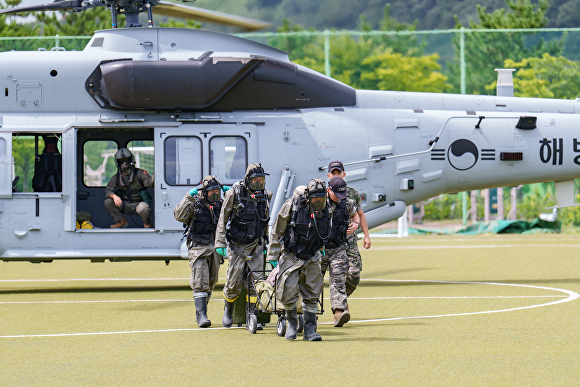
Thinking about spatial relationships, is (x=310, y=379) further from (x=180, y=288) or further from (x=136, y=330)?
(x=180, y=288)

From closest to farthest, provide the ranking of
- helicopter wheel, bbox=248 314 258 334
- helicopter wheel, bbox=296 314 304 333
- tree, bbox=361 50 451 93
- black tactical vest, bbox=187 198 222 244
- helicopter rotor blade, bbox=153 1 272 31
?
helicopter wheel, bbox=248 314 258 334, helicopter wheel, bbox=296 314 304 333, black tactical vest, bbox=187 198 222 244, helicopter rotor blade, bbox=153 1 272 31, tree, bbox=361 50 451 93

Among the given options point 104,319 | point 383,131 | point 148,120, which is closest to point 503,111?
point 383,131

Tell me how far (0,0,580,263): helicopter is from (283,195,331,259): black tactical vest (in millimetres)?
4972

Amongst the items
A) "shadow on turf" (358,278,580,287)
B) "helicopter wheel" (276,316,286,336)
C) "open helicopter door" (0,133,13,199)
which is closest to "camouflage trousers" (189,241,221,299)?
"helicopter wheel" (276,316,286,336)

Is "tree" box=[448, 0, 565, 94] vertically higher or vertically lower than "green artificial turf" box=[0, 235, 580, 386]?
higher

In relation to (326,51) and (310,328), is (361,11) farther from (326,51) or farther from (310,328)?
(310,328)

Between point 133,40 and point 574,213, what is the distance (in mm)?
18636

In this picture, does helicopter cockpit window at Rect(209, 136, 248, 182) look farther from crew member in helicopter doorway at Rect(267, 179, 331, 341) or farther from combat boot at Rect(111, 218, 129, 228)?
crew member in helicopter doorway at Rect(267, 179, 331, 341)

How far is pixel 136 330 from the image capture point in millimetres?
9133

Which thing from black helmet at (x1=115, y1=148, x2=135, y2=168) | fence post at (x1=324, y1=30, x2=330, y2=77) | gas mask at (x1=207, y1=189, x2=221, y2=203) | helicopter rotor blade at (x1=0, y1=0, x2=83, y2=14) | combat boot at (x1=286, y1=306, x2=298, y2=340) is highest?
fence post at (x1=324, y1=30, x2=330, y2=77)

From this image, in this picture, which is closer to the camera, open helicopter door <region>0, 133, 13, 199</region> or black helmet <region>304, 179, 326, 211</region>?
black helmet <region>304, 179, 326, 211</region>

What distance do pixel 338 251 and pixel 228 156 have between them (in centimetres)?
456

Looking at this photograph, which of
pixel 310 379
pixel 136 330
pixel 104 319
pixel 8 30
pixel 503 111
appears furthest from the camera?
pixel 8 30

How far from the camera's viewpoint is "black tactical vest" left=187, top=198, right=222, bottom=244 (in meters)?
9.79
